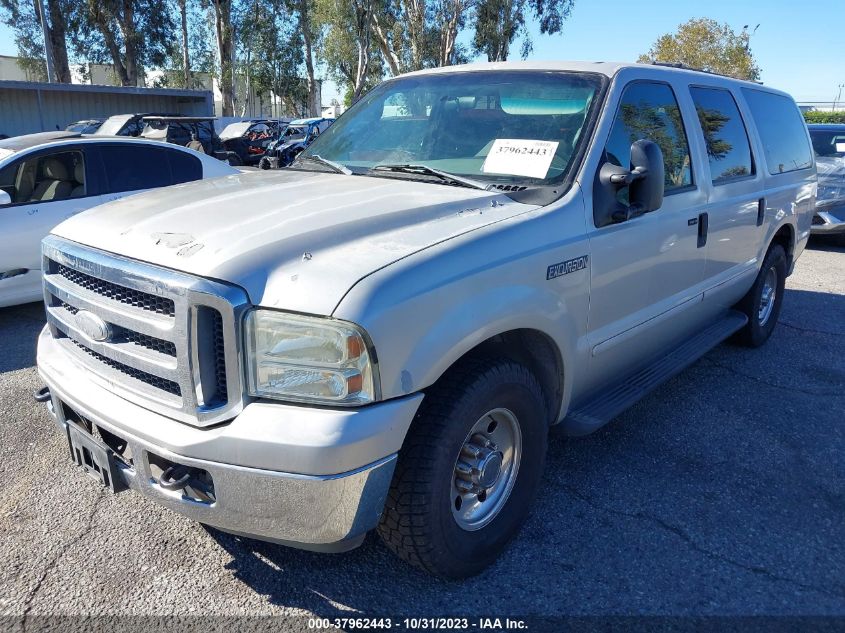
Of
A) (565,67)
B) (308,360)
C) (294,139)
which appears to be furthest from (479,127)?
(294,139)

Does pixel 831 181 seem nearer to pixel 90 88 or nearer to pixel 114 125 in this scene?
pixel 114 125

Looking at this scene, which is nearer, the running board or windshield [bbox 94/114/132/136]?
the running board

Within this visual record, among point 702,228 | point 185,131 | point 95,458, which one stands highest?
point 702,228

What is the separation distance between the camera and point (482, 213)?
2.64 m

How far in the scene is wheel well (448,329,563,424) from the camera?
266 centimetres

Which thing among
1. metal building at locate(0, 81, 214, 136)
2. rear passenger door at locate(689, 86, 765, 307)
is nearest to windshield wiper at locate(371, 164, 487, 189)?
rear passenger door at locate(689, 86, 765, 307)

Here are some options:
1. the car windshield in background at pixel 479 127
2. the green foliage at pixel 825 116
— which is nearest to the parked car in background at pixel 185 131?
the car windshield in background at pixel 479 127

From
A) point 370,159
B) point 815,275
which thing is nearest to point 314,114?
point 815,275

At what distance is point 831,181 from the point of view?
403 inches

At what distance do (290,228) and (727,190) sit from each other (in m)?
2.94

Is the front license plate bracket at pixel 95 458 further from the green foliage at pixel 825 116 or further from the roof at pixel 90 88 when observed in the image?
the green foliage at pixel 825 116

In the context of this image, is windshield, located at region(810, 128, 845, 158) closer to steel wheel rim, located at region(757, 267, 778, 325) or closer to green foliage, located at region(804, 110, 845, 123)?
steel wheel rim, located at region(757, 267, 778, 325)

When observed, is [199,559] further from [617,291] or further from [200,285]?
[617,291]

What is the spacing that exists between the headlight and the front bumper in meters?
0.05
